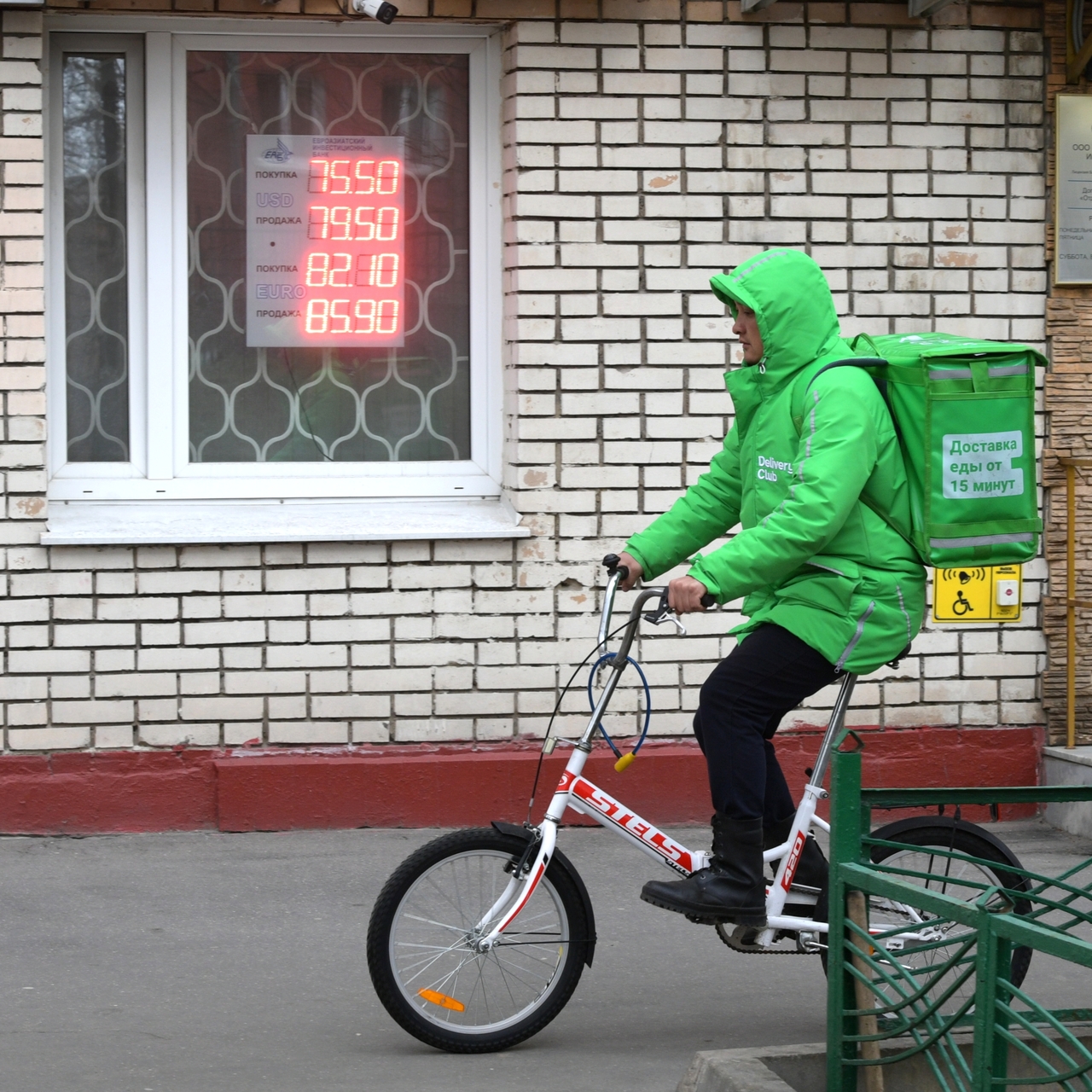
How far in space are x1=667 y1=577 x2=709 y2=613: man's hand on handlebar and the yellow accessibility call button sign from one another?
308cm

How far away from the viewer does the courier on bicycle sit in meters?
3.97

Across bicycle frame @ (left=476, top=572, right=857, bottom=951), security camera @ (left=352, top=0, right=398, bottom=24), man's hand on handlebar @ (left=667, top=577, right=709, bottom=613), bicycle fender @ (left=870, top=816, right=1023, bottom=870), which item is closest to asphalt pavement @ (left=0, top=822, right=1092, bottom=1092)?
bicycle frame @ (left=476, top=572, right=857, bottom=951)

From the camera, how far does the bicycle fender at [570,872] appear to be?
406cm

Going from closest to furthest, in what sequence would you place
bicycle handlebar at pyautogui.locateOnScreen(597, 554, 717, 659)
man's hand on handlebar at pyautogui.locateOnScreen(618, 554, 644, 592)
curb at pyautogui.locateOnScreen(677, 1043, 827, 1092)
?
curb at pyautogui.locateOnScreen(677, 1043, 827, 1092)
bicycle handlebar at pyautogui.locateOnScreen(597, 554, 717, 659)
man's hand on handlebar at pyautogui.locateOnScreen(618, 554, 644, 592)

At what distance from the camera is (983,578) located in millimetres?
6715

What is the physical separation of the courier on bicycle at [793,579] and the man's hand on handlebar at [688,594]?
0.06 m

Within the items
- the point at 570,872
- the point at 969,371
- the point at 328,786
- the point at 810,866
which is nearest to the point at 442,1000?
the point at 570,872

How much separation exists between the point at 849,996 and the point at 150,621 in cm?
384

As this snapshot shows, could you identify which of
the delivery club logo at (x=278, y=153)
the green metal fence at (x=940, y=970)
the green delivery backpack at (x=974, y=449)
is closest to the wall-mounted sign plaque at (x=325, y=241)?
the delivery club logo at (x=278, y=153)

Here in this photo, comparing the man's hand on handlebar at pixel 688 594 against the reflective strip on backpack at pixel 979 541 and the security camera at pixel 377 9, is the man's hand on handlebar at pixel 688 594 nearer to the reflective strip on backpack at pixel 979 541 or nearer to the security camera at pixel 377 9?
the reflective strip on backpack at pixel 979 541

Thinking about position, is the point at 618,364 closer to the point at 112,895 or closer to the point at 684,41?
the point at 684,41

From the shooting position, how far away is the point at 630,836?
4.16m

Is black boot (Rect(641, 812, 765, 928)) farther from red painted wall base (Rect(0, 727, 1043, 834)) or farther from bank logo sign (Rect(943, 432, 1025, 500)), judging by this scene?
red painted wall base (Rect(0, 727, 1043, 834))

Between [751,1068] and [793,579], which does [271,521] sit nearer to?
[793,579]
